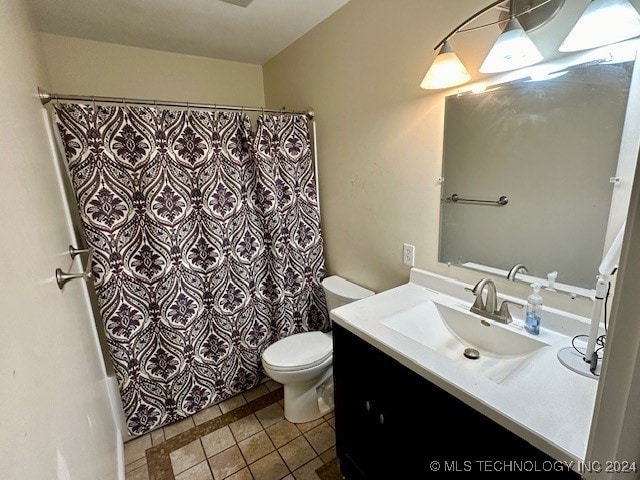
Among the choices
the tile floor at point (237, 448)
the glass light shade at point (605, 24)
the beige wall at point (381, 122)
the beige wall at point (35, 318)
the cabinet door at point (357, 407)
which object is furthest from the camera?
the tile floor at point (237, 448)

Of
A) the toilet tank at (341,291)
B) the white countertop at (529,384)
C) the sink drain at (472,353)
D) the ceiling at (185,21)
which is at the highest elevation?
the ceiling at (185,21)

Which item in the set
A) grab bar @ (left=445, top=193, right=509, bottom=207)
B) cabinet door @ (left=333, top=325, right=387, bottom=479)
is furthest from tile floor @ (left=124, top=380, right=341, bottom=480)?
grab bar @ (left=445, top=193, right=509, bottom=207)

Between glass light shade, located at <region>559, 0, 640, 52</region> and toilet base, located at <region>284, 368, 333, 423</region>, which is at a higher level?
glass light shade, located at <region>559, 0, 640, 52</region>

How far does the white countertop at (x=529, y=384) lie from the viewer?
2.16ft

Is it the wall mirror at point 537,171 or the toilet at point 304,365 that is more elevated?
the wall mirror at point 537,171

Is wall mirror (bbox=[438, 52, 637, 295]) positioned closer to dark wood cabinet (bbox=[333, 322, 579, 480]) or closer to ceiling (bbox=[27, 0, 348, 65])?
dark wood cabinet (bbox=[333, 322, 579, 480])

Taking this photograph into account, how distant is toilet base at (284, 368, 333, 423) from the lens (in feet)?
5.65

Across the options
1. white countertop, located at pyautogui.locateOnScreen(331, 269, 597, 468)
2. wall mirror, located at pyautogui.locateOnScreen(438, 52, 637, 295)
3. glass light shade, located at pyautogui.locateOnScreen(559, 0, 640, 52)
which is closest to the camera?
white countertop, located at pyautogui.locateOnScreen(331, 269, 597, 468)

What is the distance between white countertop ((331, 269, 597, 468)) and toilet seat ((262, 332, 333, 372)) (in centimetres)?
55

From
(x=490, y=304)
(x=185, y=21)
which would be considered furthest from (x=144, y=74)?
(x=490, y=304)

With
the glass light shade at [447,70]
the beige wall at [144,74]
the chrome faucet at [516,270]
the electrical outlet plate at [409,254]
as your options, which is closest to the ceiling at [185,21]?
the beige wall at [144,74]

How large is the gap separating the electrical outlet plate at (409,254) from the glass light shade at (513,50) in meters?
0.82

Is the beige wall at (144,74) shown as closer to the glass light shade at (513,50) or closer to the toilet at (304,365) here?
the toilet at (304,365)

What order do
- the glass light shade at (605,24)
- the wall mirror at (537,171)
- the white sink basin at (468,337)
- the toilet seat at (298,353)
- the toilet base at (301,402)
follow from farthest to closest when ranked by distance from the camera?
the toilet base at (301,402) → the toilet seat at (298,353) → the white sink basin at (468,337) → the wall mirror at (537,171) → the glass light shade at (605,24)
